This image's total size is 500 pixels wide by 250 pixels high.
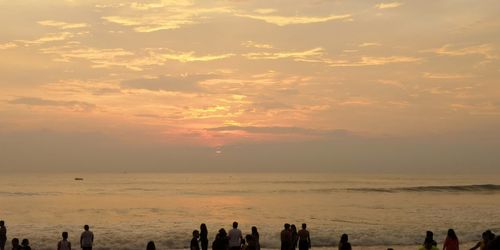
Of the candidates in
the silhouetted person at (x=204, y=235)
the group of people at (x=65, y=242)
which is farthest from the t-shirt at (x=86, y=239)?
the silhouetted person at (x=204, y=235)

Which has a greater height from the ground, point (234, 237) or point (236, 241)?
point (234, 237)

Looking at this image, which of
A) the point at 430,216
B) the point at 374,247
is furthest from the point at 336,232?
the point at 430,216

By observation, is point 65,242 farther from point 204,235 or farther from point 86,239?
point 204,235

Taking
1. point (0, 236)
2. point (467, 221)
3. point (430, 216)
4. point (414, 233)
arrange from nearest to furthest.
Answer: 1. point (0, 236)
2. point (414, 233)
3. point (467, 221)
4. point (430, 216)

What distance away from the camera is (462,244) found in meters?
28.2

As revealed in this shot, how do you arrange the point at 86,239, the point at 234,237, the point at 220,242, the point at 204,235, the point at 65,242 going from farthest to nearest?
the point at 86,239 < the point at 204,235 < the point at 234,237 < the point at 220,242 < the point at 65,242

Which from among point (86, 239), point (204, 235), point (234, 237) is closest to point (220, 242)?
point (234, 237)

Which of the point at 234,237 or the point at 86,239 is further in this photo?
the point at 86,239

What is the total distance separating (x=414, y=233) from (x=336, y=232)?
496cm

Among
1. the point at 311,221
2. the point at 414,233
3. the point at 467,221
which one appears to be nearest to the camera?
Result: the point at 414,233

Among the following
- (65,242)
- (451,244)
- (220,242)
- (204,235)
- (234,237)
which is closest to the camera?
(451,244)

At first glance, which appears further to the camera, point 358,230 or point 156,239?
point 358,230

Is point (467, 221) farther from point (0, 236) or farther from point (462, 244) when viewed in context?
point (0, 236)

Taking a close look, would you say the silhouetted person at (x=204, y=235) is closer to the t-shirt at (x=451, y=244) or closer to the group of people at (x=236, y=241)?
the group of people at (x=236, y=241)
